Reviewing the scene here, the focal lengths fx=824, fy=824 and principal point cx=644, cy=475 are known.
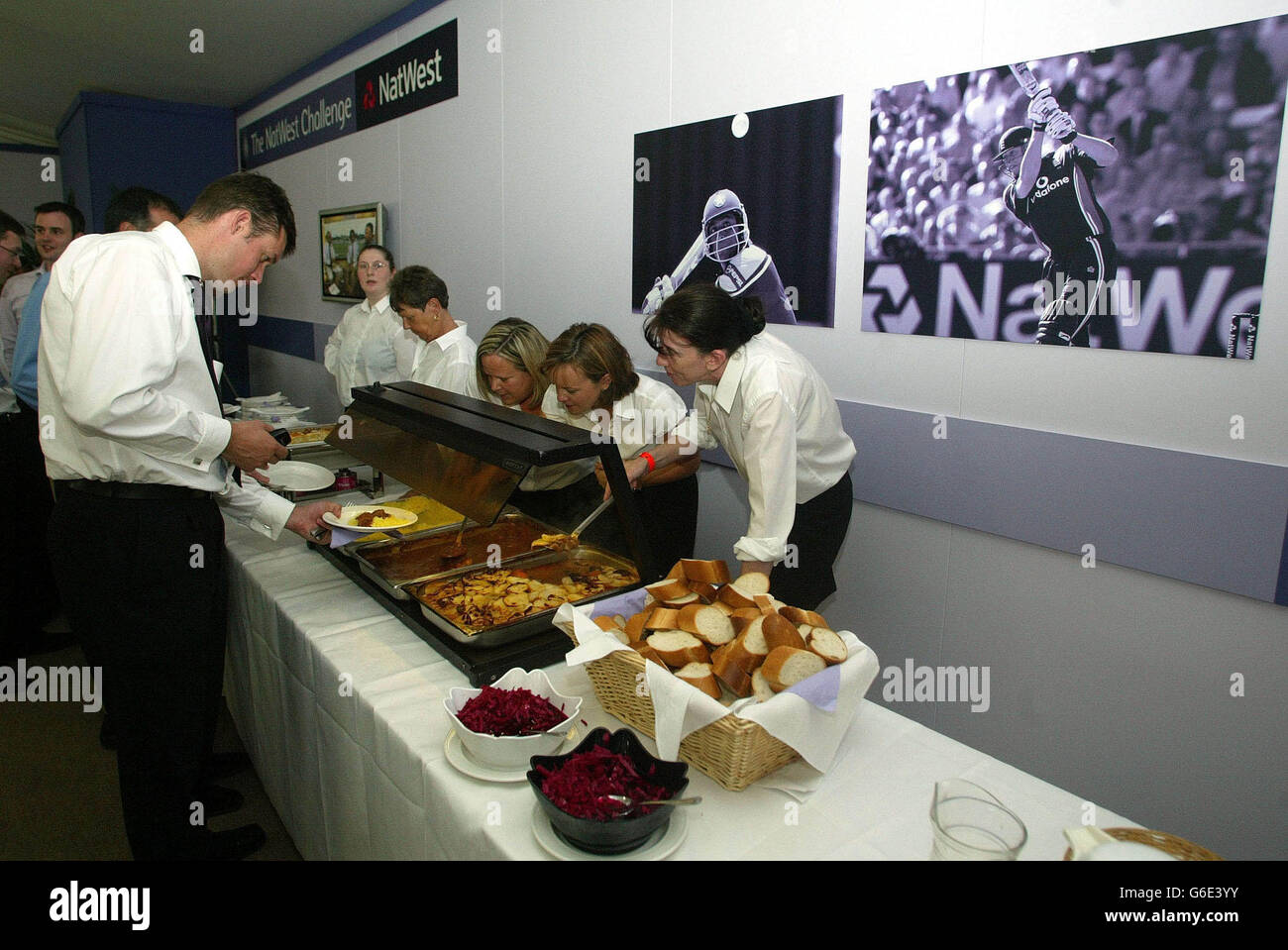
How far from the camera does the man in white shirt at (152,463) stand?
1.90 metres

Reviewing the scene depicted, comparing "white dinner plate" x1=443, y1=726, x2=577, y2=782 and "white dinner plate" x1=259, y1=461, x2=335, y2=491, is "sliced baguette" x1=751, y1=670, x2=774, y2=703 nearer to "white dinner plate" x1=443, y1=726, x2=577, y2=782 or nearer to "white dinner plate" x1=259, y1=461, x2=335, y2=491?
"white dinner plate" x1=443, y1=726, x2=577, y2=782

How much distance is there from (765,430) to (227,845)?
2.00m

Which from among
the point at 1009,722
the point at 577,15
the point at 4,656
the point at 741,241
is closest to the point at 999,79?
the point at 741,241

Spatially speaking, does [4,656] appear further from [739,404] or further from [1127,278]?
[1127,278]

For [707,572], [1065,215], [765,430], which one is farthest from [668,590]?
[1065,215]

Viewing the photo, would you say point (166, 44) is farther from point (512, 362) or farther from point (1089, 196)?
point (1089, 196)

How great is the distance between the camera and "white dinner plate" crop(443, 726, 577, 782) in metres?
1.46

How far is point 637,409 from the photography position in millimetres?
3061

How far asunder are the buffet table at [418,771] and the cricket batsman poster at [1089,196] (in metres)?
1.33
